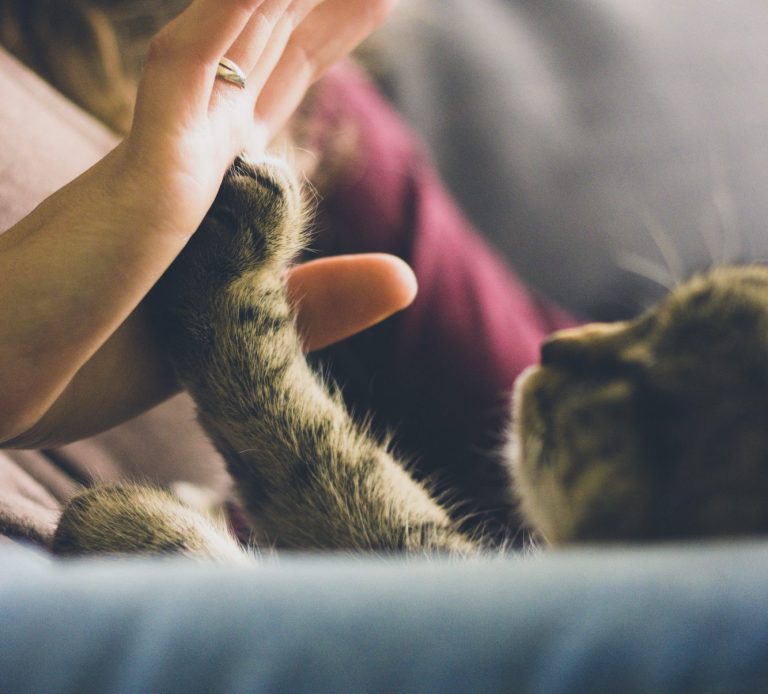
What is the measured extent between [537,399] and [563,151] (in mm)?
527

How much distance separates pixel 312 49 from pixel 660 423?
0.39 meters

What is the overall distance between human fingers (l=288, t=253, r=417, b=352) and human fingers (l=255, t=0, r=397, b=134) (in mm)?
114

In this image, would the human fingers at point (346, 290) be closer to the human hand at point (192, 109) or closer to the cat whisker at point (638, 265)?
the human hand at point (192, 109)

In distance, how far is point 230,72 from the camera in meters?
0.46

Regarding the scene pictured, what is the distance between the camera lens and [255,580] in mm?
241

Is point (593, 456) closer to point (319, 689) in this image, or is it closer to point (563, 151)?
point (319, 689)

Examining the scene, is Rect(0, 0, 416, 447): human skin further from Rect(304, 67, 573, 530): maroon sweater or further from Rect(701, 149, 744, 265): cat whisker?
Rect(701, 149, 744, 265): cat whisker

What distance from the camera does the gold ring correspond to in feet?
1.49

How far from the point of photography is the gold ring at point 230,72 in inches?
17.8

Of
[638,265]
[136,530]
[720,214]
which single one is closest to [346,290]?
[136,530]

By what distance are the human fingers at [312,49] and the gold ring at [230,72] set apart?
10 cm

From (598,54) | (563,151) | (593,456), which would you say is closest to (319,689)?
(593,456)

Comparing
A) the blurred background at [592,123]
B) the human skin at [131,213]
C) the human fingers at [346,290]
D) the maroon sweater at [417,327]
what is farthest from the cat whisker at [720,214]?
the human skin at [131,213]

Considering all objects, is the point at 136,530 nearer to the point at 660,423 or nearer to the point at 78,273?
the point at 78,273
